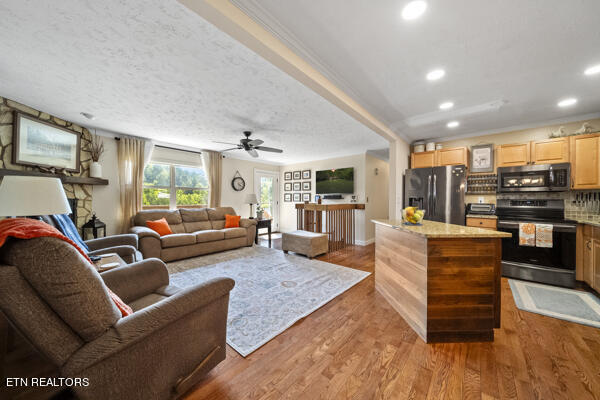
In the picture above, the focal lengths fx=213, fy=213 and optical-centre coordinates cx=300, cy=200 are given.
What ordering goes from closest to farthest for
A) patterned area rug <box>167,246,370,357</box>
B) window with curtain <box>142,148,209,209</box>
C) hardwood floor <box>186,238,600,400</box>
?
hardwood floor <box>186,238,600,400</box> → patterned area rug <box>167,246,370,357</box> → window with curtain <box>142,148,209,209</box>

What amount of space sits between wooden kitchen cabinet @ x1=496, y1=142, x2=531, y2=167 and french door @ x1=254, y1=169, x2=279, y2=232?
5.53m

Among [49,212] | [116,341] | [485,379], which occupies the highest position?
[49,212]

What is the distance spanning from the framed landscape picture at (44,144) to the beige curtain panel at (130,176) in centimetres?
63

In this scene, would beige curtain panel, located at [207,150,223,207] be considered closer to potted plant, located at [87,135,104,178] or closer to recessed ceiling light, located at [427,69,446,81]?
potted plant, located at [87,135,104,178]

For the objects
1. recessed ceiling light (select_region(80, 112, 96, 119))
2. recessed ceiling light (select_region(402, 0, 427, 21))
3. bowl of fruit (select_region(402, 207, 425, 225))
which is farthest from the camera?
recessed ceiling light (select_region(80, 112, 96, 119))

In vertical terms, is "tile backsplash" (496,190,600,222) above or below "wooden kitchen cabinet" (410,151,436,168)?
below

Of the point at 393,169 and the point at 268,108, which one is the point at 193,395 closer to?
the point at 268,108

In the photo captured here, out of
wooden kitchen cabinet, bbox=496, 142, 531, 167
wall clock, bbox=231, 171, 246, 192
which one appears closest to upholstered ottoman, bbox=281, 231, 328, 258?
wall clock, bbox=231, 171, 246, 192

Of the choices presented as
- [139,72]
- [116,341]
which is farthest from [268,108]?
[116,341]

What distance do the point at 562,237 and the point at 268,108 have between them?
4.28 m

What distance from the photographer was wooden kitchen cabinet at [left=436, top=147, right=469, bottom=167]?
12.1 feet

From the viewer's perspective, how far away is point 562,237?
2.80 metres

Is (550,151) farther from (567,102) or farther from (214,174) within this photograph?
(214,174)

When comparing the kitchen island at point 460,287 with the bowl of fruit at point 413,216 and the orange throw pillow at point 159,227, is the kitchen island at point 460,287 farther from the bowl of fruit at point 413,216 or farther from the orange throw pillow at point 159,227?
the orange throw pillow at point 159,227
